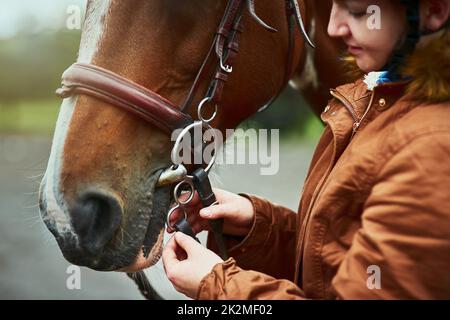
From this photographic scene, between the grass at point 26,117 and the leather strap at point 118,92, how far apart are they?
7922 millimetres

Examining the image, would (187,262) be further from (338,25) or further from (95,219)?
(338,25)

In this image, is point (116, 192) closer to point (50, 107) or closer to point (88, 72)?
point (88, 72)

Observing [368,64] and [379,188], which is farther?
[368,64]

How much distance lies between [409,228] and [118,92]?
70 cm

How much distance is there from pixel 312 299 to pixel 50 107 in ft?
28.9

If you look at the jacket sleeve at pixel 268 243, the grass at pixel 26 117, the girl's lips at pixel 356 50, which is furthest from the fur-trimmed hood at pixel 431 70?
the grass at pixel 26 117

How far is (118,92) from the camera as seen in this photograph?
1.27m

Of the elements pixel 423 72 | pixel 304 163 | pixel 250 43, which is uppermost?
pixel 250 43

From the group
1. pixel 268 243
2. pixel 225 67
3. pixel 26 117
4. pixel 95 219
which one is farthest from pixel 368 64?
pixel 26 117

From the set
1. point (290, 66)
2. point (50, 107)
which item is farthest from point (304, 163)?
point (290, 66)

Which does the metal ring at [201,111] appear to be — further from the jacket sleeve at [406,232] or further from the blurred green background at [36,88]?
the blurred green background at [36,88]

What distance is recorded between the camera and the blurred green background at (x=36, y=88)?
19.3ft
